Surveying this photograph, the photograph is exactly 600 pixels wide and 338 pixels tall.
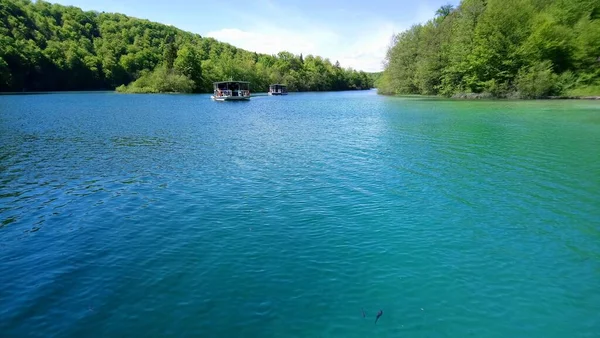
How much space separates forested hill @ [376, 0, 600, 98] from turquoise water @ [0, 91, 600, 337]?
60.8 metres

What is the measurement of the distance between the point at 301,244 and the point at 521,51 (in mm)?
82254

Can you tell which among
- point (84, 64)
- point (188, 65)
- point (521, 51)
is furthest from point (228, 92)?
point (84, 64)

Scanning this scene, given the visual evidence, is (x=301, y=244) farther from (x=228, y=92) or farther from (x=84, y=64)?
(x=84, y=64)

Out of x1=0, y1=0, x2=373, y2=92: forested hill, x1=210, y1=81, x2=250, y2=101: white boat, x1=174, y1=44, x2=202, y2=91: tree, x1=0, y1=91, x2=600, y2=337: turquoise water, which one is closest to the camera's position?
x1=0, y1=91, x2=600, y2=337: turquoise water

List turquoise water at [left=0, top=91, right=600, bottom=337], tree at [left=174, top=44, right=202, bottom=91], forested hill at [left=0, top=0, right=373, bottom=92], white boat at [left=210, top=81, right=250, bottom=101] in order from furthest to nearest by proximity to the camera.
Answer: forested hill at [left=0, top=0, right=373, bottom=92]
tree at [left=174, top=44, right=202, bottom=91]
white boat at [left=210, top=81, right=250, bottom=101]
turquoise water at [left=0, top=91, right=600, bottom=337]

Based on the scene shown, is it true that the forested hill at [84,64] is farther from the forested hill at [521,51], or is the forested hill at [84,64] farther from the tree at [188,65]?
the forested hill at [521,51]

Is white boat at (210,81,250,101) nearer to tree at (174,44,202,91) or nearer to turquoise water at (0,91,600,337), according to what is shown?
tree at (174,44,202,91)

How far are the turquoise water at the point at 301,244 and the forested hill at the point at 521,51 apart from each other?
60.8m

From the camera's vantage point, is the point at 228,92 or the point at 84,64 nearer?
the point at 228,92

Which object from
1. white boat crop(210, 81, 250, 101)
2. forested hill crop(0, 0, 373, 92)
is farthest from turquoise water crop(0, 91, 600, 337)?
forested hill crop(0, 0, 373, 92)

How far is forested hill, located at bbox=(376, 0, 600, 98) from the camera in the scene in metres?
72.3

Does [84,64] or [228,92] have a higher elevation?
A: [84,64]

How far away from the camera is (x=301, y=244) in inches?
461

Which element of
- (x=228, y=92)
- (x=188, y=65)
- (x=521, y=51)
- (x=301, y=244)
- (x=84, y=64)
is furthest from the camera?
(x=84, y=64)
